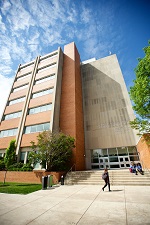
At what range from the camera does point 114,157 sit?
2105 cm

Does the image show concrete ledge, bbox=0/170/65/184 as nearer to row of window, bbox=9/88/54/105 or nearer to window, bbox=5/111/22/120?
window, bbox=5/111/22/120

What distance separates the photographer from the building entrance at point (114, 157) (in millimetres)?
20250

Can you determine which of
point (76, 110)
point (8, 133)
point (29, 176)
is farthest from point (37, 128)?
point (29, 176)

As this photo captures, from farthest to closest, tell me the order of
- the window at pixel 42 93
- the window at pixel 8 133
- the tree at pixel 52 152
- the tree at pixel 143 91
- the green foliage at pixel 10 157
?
the window at pixel 42 93 → the window at pixel 8 133 → the green foliage at pixel 10 157 → the tree at pixel 52 152 → the tree at pixel 143 91

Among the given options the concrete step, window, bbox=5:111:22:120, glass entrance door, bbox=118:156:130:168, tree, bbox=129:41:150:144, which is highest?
window, bbox=5:111:22:120

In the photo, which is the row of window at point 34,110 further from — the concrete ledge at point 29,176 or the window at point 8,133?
the concrete ledge at point 29,176

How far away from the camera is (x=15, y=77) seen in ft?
105

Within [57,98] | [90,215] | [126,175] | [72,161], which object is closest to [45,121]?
[57,98]

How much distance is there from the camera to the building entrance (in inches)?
797

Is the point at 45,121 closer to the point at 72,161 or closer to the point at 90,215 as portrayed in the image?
the point at 72,161

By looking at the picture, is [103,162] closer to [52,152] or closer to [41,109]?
[52,152]

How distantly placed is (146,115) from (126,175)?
683 centimetres

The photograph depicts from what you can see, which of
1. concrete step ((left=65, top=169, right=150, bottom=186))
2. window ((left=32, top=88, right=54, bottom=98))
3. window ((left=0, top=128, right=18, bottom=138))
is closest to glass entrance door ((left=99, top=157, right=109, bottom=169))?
concrete step ((left=65, top=169, right=150, bottom=186))

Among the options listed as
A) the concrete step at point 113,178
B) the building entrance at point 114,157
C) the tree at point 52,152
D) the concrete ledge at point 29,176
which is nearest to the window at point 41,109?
the tree at point 52,152
